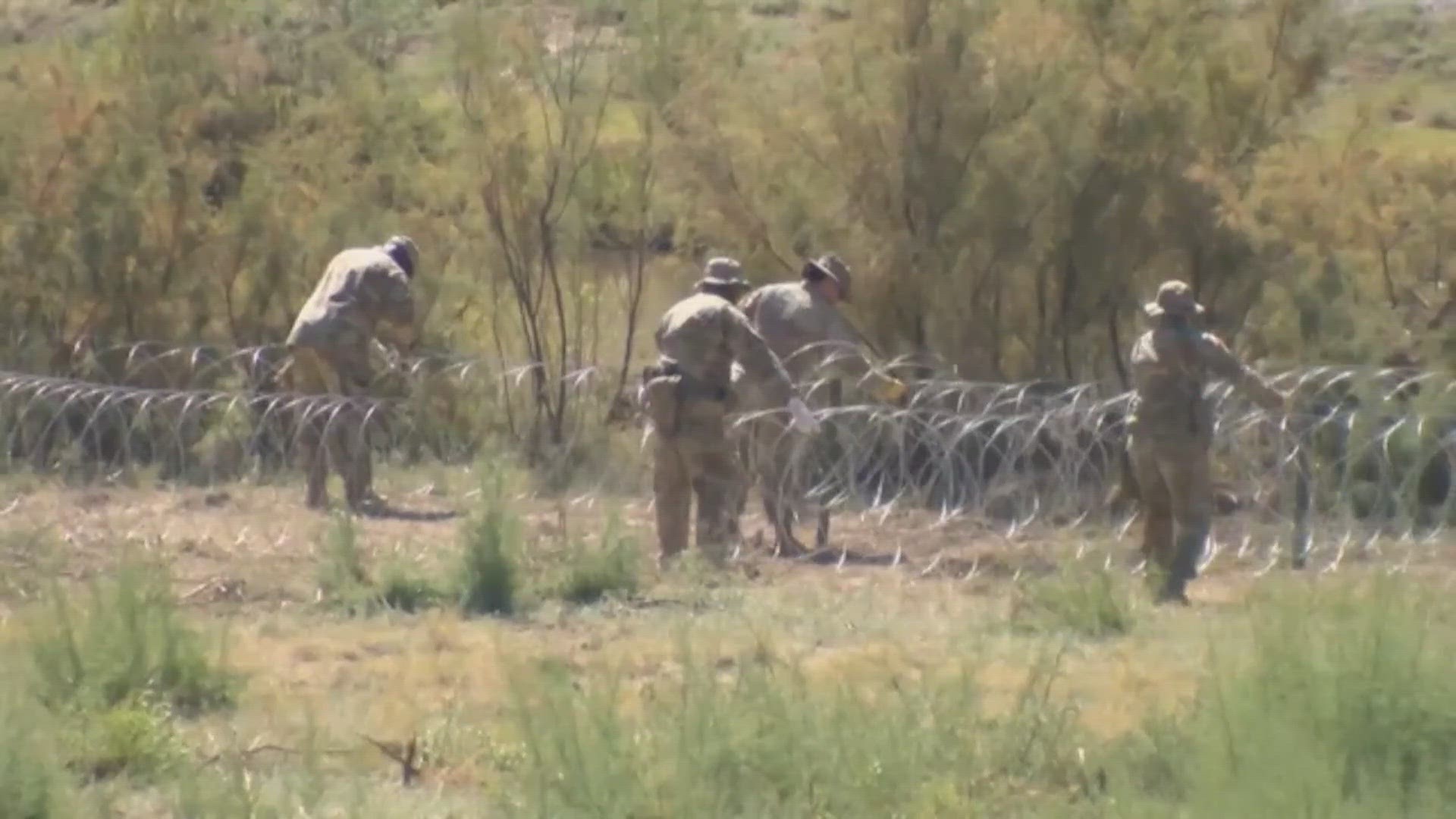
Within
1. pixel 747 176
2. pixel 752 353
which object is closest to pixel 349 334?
pixel 752 353

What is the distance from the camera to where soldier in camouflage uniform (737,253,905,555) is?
49.2 ft

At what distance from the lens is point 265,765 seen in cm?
830

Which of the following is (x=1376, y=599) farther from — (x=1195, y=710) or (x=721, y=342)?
(x=721, y=342)

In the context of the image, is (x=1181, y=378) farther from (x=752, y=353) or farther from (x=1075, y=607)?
(x=752, y=353)

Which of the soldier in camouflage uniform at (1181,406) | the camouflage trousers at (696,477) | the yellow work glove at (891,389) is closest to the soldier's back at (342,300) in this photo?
the camouflage trousers at (696,477)

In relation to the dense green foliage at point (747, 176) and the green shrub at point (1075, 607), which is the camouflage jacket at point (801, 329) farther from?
the green shrub at point (1075, 607)

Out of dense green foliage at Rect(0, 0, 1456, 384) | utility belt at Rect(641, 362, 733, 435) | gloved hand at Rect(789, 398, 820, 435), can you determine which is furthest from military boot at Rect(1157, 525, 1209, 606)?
dense green foliage at Rect(0, 0, 1456, 384)

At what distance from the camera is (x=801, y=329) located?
15.2 meters

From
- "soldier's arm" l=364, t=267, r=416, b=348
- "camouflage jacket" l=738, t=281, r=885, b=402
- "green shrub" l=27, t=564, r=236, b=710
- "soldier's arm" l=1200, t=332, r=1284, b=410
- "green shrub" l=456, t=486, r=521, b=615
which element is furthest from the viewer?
"soldier's arm" l=364, t=267, r=416, b=348

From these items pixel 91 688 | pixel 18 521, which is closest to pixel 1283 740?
pixel 91 688

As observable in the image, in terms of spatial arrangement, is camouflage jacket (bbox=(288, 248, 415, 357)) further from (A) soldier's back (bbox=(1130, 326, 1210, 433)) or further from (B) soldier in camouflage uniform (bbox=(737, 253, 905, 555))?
(A) soldier's back (bbox=(1130, 326, 1210, 433))

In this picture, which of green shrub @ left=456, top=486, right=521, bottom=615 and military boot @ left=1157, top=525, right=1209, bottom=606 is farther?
military boot @ left=1157, top=525, right=1209, bottom=606

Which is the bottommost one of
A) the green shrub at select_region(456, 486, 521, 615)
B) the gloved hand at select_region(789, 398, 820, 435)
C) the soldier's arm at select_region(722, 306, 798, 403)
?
the green shrub at select_region(456, 486, 521, 615)

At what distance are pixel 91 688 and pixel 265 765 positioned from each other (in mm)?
970
